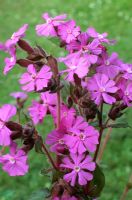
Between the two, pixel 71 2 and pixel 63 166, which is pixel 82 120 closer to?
pixel 63 166

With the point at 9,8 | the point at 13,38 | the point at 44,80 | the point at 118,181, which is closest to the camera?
the point at 44,80

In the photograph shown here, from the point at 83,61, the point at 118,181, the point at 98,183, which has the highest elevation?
the point at 83,61

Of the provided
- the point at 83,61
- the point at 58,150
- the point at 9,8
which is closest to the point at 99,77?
the point at 83,61

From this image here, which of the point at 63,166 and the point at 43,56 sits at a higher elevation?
the point at 43,56

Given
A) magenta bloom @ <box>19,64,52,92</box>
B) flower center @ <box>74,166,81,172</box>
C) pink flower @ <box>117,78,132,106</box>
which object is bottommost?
flower center @ <box>74,166,81,172</box>

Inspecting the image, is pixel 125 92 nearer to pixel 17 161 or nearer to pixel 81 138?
pixel 81 138

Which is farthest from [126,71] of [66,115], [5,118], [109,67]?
[5,118]

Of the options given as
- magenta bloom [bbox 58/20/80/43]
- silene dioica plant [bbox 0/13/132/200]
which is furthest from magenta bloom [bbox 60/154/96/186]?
magenta bloom [bbox 58/20/80/43]

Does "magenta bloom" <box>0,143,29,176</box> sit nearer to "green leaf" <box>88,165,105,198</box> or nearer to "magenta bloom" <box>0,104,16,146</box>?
"magenta bloom" <box>0,104,16,146</box>
